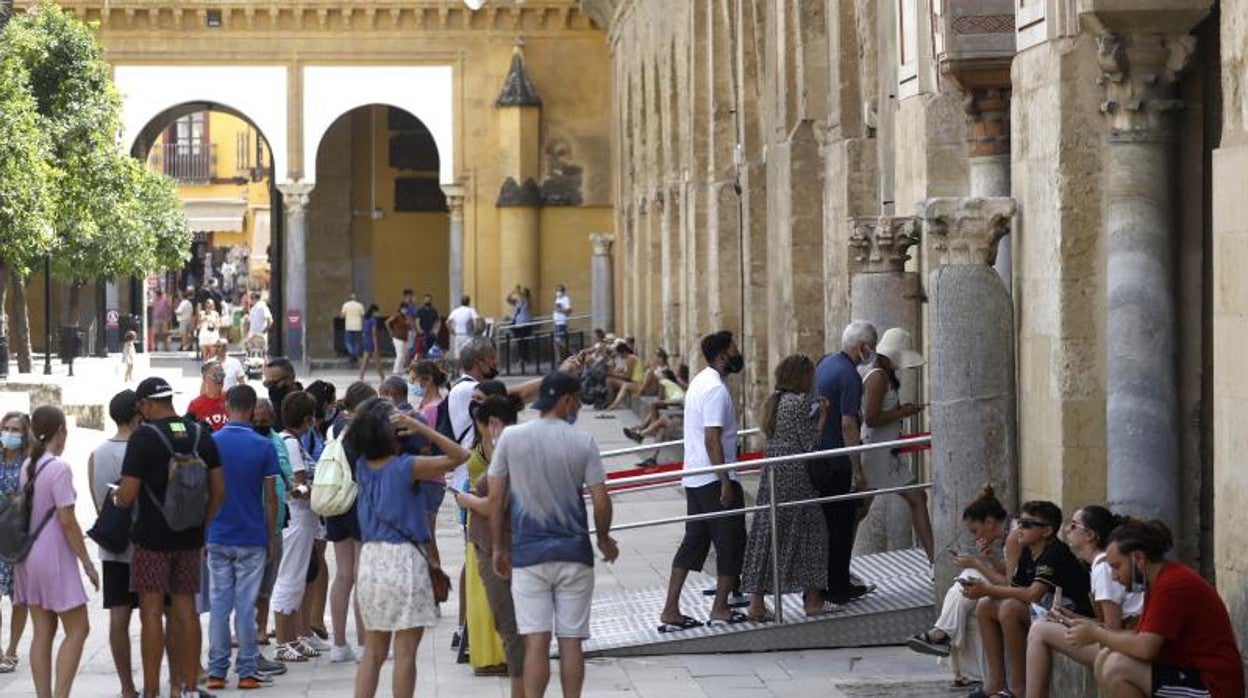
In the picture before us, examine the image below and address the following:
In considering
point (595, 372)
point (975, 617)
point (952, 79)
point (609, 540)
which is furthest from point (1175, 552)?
point (595, 372)

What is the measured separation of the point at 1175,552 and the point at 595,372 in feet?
86.0

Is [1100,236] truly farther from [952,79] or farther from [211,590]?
[211,590]

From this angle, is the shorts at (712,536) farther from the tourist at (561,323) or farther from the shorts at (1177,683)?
the tourist at (561,323)

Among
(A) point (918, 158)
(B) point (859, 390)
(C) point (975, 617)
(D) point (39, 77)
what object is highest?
(D) point (39, 77)

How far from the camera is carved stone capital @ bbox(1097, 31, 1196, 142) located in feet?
35.6

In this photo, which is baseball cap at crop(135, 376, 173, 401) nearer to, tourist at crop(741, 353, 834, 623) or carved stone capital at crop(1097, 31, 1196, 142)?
tourist at crop(741, 353, 834, 623)

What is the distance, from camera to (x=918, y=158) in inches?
590

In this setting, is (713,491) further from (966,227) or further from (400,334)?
(400,334)

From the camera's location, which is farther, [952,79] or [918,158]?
[918,158]

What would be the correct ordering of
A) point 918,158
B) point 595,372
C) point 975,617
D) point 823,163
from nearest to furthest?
point 975,617 → point 918,158 → point 823,163 → point 595,372

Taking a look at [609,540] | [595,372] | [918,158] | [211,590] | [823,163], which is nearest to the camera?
[609,540]

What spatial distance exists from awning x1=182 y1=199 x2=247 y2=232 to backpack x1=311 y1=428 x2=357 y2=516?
63788 millimetres

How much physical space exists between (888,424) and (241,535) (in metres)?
3.74

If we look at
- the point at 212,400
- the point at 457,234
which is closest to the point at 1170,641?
the point at 212,400
